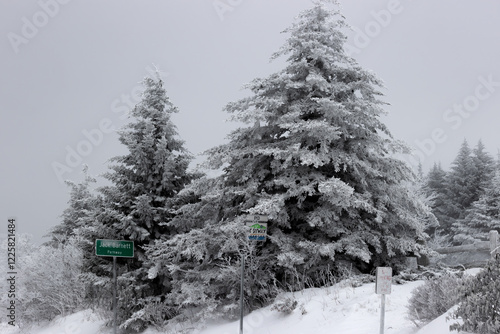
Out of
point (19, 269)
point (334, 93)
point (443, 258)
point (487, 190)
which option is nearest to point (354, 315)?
point (443, 258)

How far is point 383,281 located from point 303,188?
483 cm

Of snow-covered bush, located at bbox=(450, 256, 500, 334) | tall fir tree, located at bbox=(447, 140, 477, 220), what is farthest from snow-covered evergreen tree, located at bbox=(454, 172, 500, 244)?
snow-covered bush, located at bbox=(450, 256, 500, 334)

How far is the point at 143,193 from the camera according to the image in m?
17.2

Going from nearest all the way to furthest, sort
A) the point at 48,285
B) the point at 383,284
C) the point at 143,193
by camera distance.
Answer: the point at 383,284
the point at 143,193
the point at 48,285

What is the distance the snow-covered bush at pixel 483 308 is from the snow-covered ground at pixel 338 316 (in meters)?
0.77

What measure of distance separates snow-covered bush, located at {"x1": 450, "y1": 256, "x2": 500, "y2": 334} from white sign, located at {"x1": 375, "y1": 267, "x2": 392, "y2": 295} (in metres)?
1.45

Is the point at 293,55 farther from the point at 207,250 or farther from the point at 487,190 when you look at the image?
the point at 487,190

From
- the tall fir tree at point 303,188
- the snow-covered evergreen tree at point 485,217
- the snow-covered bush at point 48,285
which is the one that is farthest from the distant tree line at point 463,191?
the snow-covered bush at point 48,285

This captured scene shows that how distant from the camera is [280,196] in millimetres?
13453

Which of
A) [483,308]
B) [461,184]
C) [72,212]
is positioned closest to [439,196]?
Result: [461,184]

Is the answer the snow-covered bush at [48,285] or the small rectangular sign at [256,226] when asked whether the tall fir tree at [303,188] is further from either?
the snow-covered bush at [48,285]

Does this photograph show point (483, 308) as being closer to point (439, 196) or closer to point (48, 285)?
point (48, 285)

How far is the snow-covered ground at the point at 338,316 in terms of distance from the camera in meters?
9.72

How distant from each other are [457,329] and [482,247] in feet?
20.7
